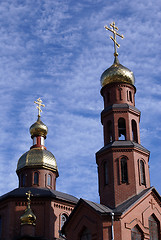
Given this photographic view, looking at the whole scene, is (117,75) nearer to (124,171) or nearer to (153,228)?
(124,171)

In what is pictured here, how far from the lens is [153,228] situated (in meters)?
20.5

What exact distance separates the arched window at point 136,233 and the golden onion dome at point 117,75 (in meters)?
8.04

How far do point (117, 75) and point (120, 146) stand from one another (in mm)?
4354

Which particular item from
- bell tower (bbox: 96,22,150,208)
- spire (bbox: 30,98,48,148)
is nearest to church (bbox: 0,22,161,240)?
bell tower (bbox: 96,22,150,208)

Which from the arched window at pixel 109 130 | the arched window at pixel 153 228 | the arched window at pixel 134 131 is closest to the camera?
the arched window at pixel 153 228

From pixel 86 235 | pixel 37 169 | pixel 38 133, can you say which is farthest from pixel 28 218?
pixel 38 133

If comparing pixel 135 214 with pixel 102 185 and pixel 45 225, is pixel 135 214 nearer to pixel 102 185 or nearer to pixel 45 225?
pixel 102 185

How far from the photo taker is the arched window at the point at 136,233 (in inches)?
765

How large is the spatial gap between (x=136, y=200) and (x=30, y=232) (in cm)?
577

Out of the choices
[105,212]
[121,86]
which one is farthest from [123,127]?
[105,212]

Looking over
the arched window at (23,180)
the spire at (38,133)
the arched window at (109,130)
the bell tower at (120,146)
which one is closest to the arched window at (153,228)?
the bell tower at (120,146)

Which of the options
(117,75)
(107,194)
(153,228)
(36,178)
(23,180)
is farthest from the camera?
(23,180)

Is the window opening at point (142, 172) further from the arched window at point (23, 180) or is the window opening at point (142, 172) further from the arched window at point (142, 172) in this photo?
the arched window at point (23, 180)

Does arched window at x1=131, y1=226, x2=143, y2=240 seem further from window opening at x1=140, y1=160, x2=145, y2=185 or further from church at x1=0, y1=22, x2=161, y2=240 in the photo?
window opening at x1=140, y1=160, x2=145, y2=185
